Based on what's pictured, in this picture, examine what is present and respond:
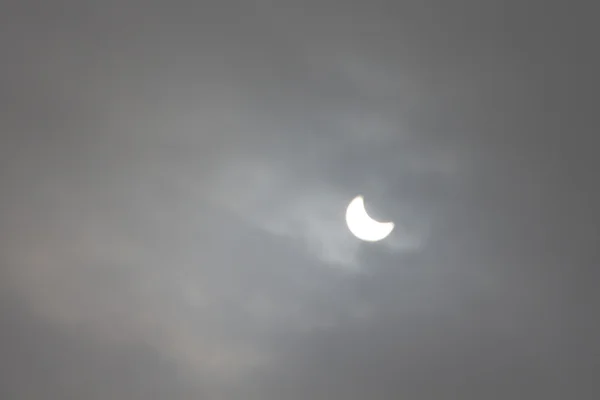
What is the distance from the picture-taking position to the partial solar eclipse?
1.50 metres

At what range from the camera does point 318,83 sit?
139cm

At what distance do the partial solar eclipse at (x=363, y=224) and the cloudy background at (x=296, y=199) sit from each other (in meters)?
0.02

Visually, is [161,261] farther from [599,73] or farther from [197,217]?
[599,73]

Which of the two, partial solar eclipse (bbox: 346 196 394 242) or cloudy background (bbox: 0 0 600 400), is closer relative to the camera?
cloudy background (bbox: 0 0 600 400)

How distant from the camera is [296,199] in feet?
4.95

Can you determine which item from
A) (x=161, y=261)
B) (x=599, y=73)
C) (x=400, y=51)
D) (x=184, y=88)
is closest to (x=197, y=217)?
(x=161, y=261)

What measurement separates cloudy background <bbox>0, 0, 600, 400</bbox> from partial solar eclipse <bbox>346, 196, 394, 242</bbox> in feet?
0.06

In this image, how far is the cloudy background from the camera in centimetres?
136

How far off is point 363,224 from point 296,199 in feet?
0.56

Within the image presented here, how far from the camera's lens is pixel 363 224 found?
1.52 metres

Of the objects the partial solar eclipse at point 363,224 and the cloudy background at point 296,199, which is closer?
the cloudy background at point 296,199

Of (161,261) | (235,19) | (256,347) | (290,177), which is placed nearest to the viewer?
(235,19)

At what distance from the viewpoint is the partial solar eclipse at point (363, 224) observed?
4.92ft

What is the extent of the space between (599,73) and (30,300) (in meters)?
1.53
